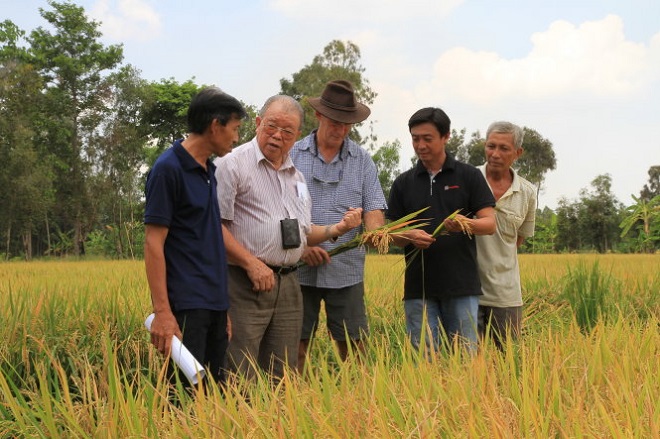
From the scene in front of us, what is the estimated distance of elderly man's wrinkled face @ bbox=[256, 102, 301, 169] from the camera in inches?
118

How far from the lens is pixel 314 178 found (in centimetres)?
357

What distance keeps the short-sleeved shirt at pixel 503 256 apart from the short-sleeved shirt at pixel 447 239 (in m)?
0.15

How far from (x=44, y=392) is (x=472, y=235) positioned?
2161 millimetres

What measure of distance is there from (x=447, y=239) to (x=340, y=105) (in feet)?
2.71

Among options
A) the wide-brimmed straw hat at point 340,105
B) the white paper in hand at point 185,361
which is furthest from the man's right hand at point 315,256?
the white paper in hand at point 185,361

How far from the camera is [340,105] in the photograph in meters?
3.52

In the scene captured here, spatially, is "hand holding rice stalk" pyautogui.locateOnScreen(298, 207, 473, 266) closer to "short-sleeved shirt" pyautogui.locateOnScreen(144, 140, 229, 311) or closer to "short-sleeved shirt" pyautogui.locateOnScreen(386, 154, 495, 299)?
"short-sleeved shirt" pyautogui.locateOnScreen(386, 154, 495, 299)

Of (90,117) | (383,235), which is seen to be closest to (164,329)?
(383,235)

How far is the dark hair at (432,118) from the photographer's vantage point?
11.1 ft

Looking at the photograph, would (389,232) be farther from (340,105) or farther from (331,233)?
(340,105)

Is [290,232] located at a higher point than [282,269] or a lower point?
higher

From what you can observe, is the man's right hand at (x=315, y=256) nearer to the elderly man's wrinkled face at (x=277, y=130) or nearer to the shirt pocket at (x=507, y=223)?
the elderly man's wrinkled face at (x=277, y=130)

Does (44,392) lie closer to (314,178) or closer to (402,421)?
(402,421)

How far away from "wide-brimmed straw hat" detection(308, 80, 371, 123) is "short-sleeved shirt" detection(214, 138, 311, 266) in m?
0.52
